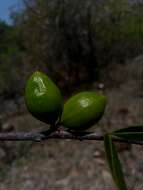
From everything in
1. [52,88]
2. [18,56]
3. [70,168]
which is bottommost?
[70,168]

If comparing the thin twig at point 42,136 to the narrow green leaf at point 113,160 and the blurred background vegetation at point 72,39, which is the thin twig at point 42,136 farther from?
the blurred background vegetation at point 72,39

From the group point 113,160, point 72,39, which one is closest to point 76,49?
point 72,39

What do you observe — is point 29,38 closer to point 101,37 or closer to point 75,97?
point 101,37

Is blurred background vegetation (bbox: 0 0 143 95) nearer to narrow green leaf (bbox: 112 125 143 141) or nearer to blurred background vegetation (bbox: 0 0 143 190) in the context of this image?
blurred background vegetation (bbox: 0 0 143 190)

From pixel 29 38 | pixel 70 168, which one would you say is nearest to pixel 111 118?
pixel 70 168

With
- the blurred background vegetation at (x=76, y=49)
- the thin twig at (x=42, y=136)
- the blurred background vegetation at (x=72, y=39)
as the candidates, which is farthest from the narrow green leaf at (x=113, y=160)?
the blurred background vegetation at (x=72, y=39)

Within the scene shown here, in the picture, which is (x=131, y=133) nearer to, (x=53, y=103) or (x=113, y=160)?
(x=113, y=160)

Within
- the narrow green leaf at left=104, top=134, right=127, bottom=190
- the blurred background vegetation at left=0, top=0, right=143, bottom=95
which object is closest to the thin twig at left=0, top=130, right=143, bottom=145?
the narrow green leaf at left=104, top=134, right=127, bottom=190
